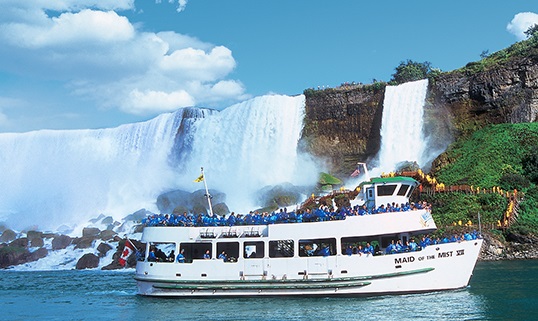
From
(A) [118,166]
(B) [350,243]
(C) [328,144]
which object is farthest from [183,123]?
(B) [350,243]

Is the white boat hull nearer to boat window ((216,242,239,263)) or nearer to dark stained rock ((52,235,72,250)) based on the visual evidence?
boat window ((216,242,239,263))

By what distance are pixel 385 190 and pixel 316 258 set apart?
159 inches

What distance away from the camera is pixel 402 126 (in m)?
58.2

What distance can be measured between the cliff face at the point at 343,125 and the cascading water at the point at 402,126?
1.92m

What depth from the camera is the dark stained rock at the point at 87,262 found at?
47.8 metres

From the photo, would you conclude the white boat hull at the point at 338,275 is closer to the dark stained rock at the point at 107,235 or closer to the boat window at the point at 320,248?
the boat window at the point at 320,248

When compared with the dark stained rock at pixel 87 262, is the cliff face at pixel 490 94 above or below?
above

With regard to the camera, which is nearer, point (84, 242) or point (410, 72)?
point (84, 242)

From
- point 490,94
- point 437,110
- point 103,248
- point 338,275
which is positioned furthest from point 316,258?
point 437,110

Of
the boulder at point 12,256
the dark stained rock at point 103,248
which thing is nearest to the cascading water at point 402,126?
the dark stained rock at point 103,248

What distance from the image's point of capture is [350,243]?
2706cm

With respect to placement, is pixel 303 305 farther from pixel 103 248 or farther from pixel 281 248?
pixel 103 248

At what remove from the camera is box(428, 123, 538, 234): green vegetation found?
41688 mm

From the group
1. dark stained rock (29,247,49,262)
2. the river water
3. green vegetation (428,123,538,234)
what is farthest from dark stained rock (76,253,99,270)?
green vegetation (428,123,538,234)
